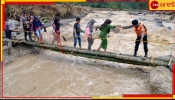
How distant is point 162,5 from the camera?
1008 centimetres

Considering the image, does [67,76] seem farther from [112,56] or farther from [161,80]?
[161,80]

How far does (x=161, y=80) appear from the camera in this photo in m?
8.29

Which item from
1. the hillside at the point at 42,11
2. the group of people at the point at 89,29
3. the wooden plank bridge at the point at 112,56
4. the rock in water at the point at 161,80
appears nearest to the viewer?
the rock in water at the point at 161,80

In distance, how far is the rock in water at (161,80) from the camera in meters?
8.00

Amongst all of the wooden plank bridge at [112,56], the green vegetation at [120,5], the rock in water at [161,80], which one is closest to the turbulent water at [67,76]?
the rock in water at [161,80]

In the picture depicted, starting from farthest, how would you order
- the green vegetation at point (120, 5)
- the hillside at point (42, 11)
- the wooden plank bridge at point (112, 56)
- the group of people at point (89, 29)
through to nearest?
the green vegetation at point (120, 5), the hillside at point (42, 11), the group of people at point (89, 29), the wooden plank bridge at point (112, 56)

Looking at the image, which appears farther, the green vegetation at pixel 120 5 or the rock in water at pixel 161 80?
the green vegetation at pixel 120 5

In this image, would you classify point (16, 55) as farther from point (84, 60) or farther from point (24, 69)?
point (84, 60)

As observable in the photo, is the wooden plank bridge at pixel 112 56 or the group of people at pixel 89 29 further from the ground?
the group of people at pixel 89 29

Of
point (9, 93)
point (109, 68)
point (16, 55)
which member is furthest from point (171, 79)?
point (16, 55)

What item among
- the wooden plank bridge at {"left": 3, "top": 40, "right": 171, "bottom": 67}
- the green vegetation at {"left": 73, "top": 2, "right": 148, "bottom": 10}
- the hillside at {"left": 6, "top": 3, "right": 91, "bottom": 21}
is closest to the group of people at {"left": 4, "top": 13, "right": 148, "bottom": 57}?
the wooden plank bridge at {"left": 3, "top": 40, "right": 171, "bottom": 67}

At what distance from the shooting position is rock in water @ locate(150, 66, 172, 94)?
8.00 m

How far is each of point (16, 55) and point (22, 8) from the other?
41.4 feet

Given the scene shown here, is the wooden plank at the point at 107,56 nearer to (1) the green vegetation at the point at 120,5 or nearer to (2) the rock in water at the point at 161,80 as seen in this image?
(2) the rock in water at the point at 161,80
